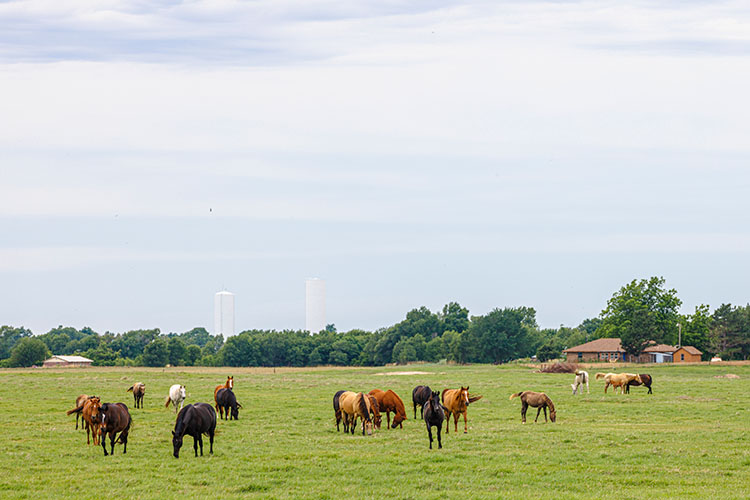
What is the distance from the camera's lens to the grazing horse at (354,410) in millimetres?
25656

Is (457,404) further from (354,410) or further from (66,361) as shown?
(66,361)

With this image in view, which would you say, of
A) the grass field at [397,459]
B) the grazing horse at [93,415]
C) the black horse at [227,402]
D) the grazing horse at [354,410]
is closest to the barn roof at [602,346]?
the grass field at [397,459]

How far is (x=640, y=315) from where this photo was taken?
373ft

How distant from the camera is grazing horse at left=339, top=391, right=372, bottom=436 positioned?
2566 cm

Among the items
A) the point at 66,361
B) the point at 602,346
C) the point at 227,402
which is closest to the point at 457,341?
the point at 602,346

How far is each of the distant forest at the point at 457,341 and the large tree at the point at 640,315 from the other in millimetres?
145

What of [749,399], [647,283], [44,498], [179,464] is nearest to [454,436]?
[179,464]

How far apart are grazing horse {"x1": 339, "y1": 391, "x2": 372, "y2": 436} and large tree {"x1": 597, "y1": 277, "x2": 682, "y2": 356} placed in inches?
3713

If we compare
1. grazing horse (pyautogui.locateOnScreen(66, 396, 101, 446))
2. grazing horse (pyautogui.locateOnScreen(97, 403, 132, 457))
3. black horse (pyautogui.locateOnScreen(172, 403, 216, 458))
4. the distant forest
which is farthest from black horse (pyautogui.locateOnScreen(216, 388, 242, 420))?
the distant forest

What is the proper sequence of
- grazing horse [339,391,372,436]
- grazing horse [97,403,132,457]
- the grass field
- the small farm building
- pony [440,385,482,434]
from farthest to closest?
1. the small farm building
2. grazing horse [339,391,372,436]
3. pony [440,385,482,434]
4. grazing horse [97,403,132,457]
5. the grass field

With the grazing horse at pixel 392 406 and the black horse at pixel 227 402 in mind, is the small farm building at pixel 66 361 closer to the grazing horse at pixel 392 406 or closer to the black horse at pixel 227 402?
the black horse at pixel 227 402

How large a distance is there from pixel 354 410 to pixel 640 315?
316 ft

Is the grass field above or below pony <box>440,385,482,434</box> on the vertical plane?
below

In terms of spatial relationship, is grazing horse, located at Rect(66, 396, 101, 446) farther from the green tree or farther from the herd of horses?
the green tree
